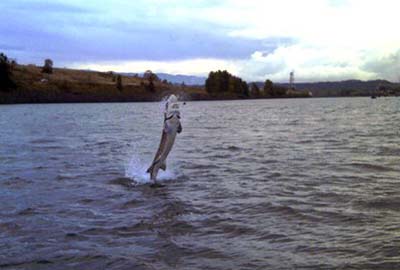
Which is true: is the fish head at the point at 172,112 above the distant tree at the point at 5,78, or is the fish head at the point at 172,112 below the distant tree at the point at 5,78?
below

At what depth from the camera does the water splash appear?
67.4ft

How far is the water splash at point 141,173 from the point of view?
20.5 metres

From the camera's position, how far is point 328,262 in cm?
971

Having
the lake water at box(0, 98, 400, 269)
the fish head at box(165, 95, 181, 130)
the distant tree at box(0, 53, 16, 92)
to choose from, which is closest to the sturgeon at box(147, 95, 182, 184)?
the fish head at box(165, 95, 181, 130)

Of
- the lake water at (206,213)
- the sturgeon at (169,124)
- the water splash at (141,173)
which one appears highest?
the sturgeon at (169,124)

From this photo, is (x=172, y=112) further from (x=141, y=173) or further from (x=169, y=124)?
(x=141, y=173)

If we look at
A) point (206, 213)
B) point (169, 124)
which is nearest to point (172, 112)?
point (169, 124)

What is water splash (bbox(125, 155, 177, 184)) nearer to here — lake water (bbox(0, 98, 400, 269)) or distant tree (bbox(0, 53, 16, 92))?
lake water (bbox(0, 98, 400, 269))

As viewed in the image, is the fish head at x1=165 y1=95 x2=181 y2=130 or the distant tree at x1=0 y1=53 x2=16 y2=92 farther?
the distant tree at x1=0 y1=53 x2=16 y2=92

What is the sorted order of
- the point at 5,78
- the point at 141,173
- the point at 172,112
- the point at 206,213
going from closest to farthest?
the point at 206,213 → the point at 172,112 → the point at 141,173 → the point at 5,78

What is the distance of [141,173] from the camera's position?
21938 millimetres

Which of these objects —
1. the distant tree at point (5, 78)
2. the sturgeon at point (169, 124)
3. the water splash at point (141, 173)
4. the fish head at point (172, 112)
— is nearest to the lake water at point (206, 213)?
the water splash at point (141, 173)

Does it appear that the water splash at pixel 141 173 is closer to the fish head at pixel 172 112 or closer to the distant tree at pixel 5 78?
the fish head at pixel 172 112

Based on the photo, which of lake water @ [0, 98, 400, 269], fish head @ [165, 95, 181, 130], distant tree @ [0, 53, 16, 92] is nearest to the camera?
lake water @ [0, 98, 400, 269]
